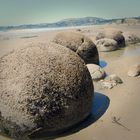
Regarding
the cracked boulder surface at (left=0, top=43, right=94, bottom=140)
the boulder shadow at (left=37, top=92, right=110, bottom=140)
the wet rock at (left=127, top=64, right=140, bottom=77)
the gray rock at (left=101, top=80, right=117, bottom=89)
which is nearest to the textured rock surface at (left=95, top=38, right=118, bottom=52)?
the wet rock at (left=127, top=64, right=140, bottom=77)

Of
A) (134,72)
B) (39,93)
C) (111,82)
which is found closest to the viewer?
(39,93)

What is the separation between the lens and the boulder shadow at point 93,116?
5865mm

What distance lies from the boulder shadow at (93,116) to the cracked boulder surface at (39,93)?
9cm

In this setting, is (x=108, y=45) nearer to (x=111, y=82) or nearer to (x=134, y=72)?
(x=134, y=72)

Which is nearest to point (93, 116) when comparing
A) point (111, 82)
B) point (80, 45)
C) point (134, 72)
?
point (111, 82)

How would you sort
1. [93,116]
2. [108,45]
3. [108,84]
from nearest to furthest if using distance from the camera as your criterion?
[93,116]
[108,84]
[108,45]

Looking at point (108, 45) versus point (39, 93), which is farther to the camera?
point (108, 45)

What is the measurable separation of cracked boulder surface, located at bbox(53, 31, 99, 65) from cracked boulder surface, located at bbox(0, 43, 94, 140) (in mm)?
5520

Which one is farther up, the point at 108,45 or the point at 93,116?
the point at 93,116

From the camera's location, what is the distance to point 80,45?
11.9m

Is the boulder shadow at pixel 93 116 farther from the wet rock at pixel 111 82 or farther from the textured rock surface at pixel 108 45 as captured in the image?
the textured rock surface at pixel 108 45

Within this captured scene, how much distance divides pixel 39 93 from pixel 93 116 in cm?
143

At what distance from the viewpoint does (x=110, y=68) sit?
11.6 meters

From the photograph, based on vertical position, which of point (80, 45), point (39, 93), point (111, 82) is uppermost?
point (39, 93)
